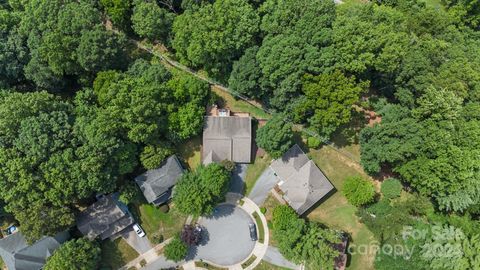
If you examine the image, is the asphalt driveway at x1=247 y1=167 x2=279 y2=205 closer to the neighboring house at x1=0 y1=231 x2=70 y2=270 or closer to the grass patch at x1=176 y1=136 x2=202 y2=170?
the grass patch at x1=176 y1=136 x2=202 y2=170

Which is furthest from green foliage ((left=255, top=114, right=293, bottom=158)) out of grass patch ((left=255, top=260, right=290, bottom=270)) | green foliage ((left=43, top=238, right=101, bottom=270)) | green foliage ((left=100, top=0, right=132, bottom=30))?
green foliage ((left=100, top=0, right=132, bottom=30))

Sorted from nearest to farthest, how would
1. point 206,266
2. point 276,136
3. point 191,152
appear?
point 276,136, point 206,266, point 191,152

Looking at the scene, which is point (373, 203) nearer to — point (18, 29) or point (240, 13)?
point (240, 13)

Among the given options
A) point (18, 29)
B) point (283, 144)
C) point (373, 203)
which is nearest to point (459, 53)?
point (373, 203)

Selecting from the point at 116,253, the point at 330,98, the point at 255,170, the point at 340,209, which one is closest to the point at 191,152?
the point at 255,170

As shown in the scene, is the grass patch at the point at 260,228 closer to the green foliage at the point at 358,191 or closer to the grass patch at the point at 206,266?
the grass patch at the point at 206,266

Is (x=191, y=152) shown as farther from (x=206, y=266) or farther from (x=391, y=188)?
(x=391, y=188)
